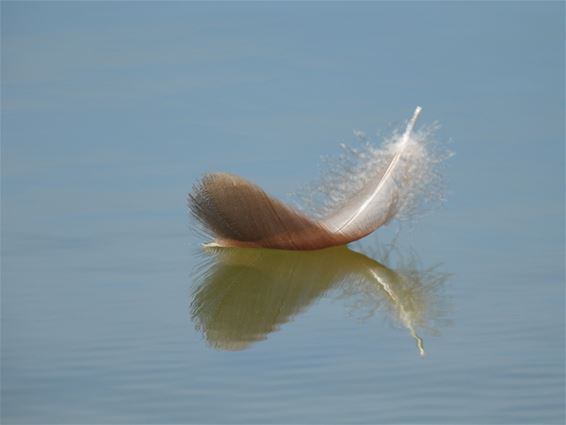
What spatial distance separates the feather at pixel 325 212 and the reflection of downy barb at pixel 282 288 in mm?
84

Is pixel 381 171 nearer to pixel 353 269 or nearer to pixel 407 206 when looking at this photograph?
pixel 407 206

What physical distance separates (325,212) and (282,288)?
2.98ft

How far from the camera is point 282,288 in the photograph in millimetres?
5402

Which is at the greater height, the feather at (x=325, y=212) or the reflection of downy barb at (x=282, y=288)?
the feather at (x=325, y=212)

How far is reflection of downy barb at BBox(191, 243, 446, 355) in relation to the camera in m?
4.89

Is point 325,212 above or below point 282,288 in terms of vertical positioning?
above

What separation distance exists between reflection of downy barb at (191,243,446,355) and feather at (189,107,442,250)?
84 mm

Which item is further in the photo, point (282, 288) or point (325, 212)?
point (325, 212)

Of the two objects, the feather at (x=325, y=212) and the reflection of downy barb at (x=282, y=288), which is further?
the feather at (x=325, y=212)

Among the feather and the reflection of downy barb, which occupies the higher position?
the feather

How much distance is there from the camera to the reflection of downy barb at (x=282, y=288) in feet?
16.0

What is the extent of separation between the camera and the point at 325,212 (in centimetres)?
622

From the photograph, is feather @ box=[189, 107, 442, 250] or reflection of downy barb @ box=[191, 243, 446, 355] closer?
reflection of downy barb @ box=[191, 243, 446, 355]

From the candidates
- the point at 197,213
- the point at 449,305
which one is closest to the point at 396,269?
the point at 449,305
